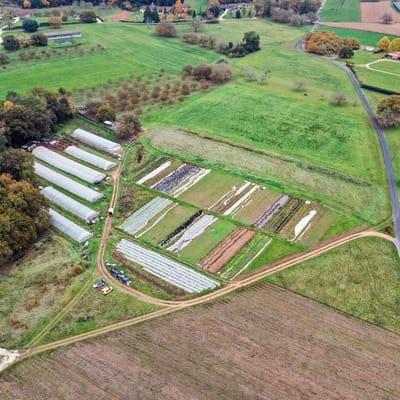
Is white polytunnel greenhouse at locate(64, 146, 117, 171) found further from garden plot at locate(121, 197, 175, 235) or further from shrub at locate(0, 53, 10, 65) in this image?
shrub at locate(0, 53, 10, 65)

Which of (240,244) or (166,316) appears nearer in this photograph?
(166,316)

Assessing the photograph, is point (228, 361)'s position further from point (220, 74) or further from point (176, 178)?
point (220, 74)

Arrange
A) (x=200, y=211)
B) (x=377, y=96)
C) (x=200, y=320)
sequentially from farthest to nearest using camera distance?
1. (x=377, y=96)
2. (x=200, y=211)
3. (x=200, y=320)

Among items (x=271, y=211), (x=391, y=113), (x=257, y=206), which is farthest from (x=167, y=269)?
(x=391, y=113)

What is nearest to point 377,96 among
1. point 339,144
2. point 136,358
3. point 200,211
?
point 339,144

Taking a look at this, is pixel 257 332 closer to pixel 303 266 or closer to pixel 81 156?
pixel 303 266

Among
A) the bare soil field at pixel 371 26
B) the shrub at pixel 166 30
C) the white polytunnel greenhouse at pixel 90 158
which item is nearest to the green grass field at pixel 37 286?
the white polytunnel greenhouse at pixel 90 158
